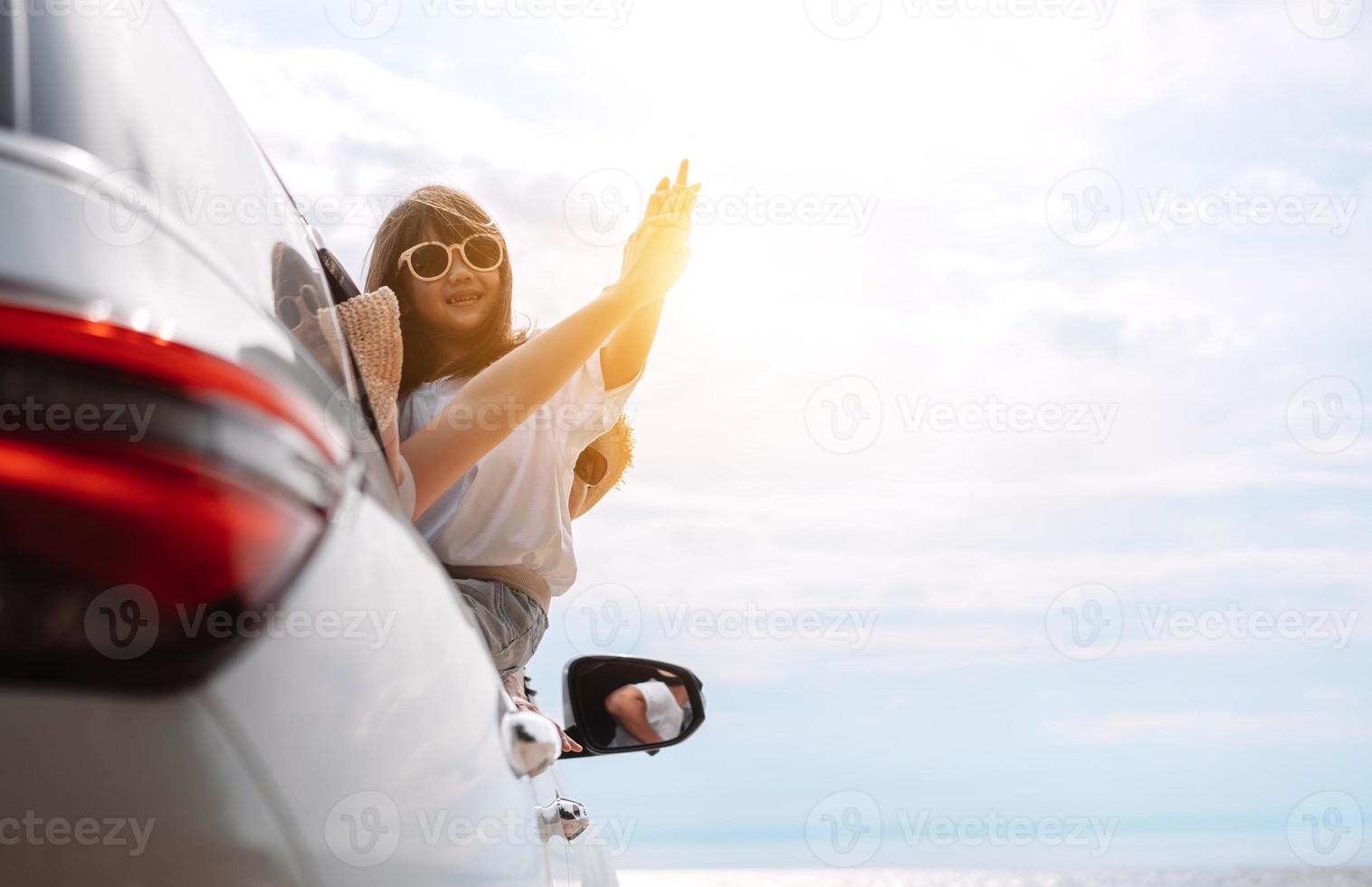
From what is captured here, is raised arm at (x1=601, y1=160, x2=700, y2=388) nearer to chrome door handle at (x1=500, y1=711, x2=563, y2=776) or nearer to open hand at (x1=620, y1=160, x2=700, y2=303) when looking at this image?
open hand at (x1=620, y1=160, x2=700, y2=303)

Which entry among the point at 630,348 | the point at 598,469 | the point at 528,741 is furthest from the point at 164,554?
the point at 598,469

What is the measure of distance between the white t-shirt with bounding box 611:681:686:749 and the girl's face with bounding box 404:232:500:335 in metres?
1.13

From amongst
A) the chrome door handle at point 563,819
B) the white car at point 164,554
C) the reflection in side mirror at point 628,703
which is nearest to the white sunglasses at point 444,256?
the reflection in side mirror at point 628,703

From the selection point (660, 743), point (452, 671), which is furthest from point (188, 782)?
point (660, 743)

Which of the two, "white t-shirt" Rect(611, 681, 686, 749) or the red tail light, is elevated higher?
"white t-shirt" Rect(611, 681, 686, 749)

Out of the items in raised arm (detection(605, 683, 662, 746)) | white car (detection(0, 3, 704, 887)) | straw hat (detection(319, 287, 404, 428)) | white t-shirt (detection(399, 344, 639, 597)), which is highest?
white t-shirt (detection(399, 344, 639, 597))

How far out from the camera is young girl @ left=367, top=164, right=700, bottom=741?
2.22 metres

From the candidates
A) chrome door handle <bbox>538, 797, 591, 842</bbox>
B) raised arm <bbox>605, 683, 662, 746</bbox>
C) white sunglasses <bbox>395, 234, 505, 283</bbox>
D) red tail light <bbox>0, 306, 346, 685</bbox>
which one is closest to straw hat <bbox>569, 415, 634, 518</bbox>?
white sunglasses <bbox>395, 234, 505, 283</bbox>

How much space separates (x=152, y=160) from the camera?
912 mm

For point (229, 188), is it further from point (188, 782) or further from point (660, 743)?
point (660, 743)

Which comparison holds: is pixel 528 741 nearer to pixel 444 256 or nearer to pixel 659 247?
pixel 659 247

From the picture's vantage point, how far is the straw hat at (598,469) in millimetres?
3418

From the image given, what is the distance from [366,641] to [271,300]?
1.00 feet

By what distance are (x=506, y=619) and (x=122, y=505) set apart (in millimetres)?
1828
